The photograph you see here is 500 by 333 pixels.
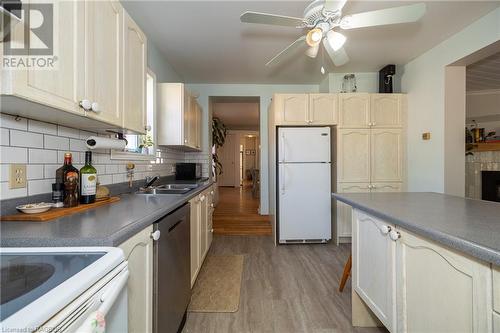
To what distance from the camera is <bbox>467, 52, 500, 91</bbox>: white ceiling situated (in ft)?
9.63

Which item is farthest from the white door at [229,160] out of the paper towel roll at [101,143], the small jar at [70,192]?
the small jar at [70,192]

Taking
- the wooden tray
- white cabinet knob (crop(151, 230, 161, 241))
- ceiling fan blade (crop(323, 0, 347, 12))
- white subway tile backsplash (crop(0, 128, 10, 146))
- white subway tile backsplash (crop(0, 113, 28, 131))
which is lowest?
white cabinet knob (crop(151, 230, 161, 241))

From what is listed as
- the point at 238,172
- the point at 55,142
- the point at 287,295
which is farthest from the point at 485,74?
the point at 238,172

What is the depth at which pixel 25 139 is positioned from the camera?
107cm

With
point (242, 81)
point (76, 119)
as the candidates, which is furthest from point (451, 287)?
point (242, 81)

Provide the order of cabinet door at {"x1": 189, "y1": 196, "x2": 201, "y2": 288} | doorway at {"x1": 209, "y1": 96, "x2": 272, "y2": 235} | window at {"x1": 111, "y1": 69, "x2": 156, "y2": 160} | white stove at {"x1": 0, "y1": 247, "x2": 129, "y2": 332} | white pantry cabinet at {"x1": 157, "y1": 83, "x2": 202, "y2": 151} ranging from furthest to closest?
doorway at {"x1": 209, "y1": 96, "x2": 272, "y2": 235} → white pantry cabinet at {"x1": 157, "y1": 83, "x2": 202, "y2": 151} → window at {"x1": 111, "y1": 69, "x2": 156, "y2": 160} → cabinet door at {"x1": 189, "y1": 196, "x2": 201, "y2": 288} → white stove at {"x1": 0, "y1": 247, "x2": 129, "y2": 332}

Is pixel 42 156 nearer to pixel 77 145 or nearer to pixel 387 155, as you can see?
pixel 77 145

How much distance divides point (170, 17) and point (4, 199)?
1.94m

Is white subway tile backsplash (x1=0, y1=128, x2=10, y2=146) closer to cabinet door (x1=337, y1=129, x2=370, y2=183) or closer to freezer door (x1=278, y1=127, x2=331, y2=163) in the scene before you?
freezer door (x1=278, y1=127, x2=331, y2=163)

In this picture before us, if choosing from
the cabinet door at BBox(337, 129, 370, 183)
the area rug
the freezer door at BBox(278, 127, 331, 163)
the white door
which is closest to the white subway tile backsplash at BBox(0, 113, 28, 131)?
the area rug

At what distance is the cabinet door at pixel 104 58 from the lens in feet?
3.47

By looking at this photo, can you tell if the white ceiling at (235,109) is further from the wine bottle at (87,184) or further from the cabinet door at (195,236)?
the wine bottle at (87,184)

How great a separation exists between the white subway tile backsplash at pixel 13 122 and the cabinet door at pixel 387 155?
3.48 meters

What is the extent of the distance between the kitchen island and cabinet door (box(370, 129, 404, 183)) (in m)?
1.79
